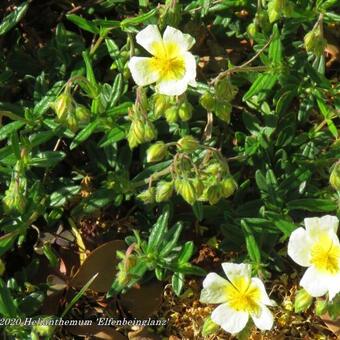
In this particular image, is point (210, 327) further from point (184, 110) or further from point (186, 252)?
point (184, 110)

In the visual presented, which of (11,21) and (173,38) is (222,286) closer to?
(173,38)

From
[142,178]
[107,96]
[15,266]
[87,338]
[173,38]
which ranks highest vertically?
[173,38]

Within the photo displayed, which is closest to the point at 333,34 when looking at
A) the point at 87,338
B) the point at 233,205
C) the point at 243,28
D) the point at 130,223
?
the point at 243,28

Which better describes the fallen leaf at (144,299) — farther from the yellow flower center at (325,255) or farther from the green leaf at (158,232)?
the yellow flower center at (325,255)

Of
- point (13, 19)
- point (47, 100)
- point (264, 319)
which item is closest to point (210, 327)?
point (264, 319)

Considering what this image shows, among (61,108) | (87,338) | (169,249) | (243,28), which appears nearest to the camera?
(61,108)

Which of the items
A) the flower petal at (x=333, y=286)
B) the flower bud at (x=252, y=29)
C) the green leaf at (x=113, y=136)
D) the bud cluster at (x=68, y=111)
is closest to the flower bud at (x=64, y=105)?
the bud cluster at (x=68, y=111)
